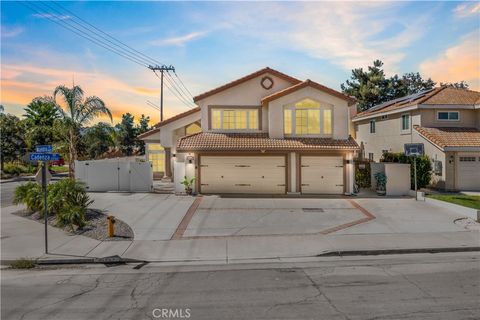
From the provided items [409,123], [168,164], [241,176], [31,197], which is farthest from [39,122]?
[409,123]

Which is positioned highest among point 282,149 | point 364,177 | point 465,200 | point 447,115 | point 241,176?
point 447,115

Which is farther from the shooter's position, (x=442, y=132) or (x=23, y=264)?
(x=442, y=132)

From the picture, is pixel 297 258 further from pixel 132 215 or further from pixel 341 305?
pixel 132 215

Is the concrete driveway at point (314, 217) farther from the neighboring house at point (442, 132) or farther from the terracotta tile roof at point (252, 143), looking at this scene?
the neighboring house at point (442, 132)

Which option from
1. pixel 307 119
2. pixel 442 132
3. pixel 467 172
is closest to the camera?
pixel 307 119

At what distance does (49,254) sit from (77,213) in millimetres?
3046

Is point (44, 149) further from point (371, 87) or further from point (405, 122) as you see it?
point (371, 87)

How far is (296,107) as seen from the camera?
20.0 m

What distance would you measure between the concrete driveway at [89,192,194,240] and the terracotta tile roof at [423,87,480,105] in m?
18.7

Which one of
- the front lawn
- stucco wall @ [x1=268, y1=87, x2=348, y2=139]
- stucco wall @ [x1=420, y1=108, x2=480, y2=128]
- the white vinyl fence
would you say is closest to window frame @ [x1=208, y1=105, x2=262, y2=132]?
stucco wall @ [x1=268, y1=87, x2=348, y2=139]

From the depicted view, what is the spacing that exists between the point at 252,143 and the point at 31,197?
11499mm

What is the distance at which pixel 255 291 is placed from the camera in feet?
22.8

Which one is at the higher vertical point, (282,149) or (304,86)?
(304,86)

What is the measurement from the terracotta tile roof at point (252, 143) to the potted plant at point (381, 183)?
234 cm
